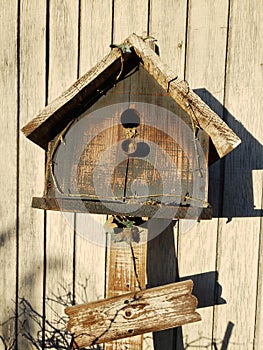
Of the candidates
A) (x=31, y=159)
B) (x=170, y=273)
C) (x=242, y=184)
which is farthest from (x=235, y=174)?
(x=31, y=159)

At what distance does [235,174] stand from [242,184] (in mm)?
32

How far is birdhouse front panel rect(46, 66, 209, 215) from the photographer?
0.92m

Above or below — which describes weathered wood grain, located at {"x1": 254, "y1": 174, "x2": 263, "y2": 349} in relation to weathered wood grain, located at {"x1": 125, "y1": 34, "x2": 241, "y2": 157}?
below

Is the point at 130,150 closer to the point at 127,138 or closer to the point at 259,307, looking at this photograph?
the point at 127,138

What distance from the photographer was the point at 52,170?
3.05 ft

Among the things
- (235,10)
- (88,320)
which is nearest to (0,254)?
(88,320)

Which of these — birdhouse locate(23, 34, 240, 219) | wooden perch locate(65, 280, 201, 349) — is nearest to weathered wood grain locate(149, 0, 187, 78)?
birdhouse locate(23, 34, 240, 219)

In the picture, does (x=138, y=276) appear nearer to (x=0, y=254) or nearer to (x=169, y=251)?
→ (x=169, y=251)

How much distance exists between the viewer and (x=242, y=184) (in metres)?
1.21

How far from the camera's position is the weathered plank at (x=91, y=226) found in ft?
3.98

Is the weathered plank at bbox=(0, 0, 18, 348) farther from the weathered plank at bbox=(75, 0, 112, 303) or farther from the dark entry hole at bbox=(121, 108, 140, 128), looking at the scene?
the dark entry hole at bbox=(121, 108, 140, 128)

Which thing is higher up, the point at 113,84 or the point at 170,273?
the point at 113,84

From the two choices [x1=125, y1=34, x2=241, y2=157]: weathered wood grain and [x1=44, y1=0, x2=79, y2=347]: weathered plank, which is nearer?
[x1=125, y1=34, x2=241, y2=157]: weathered wood grain

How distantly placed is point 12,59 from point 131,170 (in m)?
0.53
